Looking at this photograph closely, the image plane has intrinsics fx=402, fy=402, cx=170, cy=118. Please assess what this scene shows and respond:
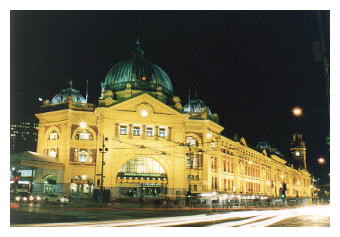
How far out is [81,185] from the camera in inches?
2432

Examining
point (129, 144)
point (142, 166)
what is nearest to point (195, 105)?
point (142, 166)

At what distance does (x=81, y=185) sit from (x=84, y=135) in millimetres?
7754

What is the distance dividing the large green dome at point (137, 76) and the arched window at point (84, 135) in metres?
12.9

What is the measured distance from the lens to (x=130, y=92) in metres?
70.1

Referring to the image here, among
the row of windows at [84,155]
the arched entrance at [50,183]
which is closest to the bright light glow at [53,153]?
the row of windows at [84,155]

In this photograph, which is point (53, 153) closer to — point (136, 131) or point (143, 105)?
point (136, 131)

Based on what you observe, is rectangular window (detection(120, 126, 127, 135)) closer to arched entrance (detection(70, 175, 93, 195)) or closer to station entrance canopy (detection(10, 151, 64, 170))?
arched entrance (detection(70, 175, 93, 195))

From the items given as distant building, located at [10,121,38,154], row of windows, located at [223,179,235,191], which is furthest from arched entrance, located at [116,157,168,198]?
distant building, located at [10,121,38,154]

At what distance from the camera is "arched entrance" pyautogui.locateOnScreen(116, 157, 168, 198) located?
62125 mm

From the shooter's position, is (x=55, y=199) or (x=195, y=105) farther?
(x=195, y=105)

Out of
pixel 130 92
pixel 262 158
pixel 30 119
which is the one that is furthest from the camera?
pixel 262 158

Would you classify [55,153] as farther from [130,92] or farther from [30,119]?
[30,119]

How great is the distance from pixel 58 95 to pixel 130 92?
1440 cm
